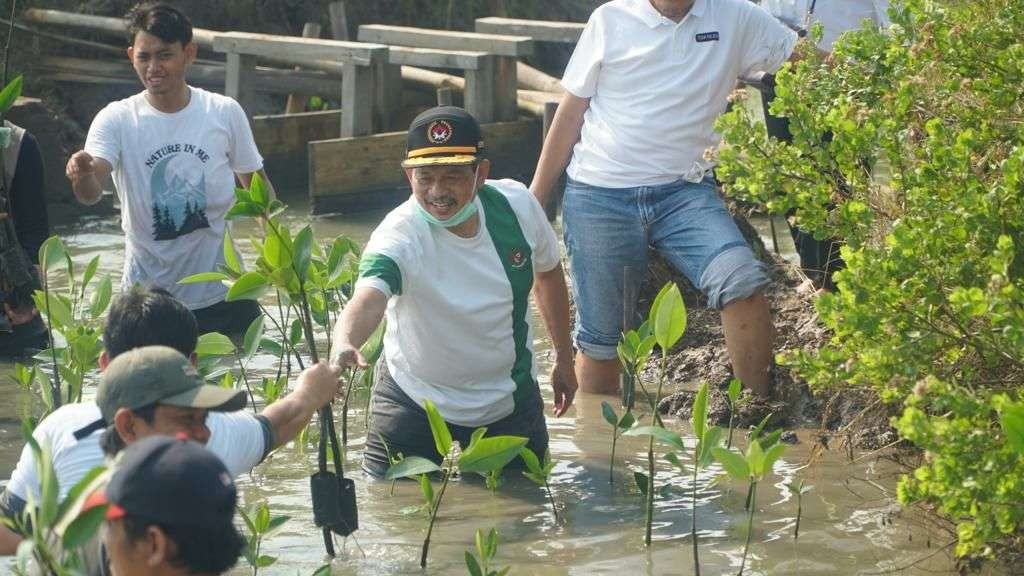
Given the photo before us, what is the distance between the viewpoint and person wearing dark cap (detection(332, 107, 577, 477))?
573 centimetres

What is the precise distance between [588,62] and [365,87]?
6.51 m

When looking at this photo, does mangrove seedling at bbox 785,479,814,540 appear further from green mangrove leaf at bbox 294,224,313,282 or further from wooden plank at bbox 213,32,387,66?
wooden plank at bbox 213,32,387,66

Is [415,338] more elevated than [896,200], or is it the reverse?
[896,200]

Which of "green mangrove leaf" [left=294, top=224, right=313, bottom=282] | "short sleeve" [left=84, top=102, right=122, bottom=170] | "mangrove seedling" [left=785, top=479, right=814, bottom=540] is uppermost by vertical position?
"short sleeve" [left=84, top=102, right=122, bottom=170]

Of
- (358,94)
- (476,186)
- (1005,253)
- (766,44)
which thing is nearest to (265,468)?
(476,186)

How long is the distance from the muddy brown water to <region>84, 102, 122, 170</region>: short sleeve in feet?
4.14

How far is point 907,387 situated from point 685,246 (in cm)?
243

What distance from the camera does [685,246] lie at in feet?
22.1

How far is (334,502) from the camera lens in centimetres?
511

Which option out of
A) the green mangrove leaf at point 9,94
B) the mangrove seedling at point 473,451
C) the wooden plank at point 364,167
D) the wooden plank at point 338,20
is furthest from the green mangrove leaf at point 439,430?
the wooden plank at point 338,20

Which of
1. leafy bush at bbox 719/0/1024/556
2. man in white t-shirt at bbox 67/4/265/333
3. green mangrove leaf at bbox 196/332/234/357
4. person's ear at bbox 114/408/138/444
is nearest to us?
person's ear at bbox 114/408/138/444

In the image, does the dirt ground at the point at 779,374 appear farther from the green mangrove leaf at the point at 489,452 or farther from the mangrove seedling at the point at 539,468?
the green mangrove leaf at the point at 489,452

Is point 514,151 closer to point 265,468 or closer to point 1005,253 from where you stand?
point 265,468

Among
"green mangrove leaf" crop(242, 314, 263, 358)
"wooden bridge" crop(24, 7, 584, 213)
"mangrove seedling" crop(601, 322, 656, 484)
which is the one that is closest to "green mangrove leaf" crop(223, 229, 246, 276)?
"green mangrove leaf" crop(242, 314, 263, 358)
